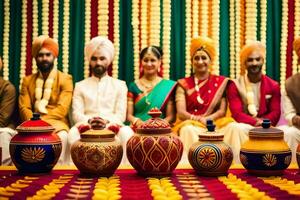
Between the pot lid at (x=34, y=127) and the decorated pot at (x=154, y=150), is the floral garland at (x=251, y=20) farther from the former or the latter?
the pot lid at (x=34, y=127)

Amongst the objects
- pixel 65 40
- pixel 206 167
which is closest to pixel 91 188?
pixel 206 167

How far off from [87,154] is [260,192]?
79cm

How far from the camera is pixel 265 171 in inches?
90.5

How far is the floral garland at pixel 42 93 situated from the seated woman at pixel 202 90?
1.16 m

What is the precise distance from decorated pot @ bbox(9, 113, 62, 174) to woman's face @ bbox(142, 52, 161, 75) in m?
Answer: 2.23

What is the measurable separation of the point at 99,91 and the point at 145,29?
848 mm

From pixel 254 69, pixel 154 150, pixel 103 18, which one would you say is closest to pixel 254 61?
pixel 254 69

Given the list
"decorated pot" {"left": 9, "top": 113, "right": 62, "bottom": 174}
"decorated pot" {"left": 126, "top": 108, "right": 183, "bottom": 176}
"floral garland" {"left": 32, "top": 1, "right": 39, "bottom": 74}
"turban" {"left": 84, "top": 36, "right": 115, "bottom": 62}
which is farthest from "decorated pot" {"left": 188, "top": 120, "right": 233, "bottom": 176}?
"floral garland" {"left": 32, "top": 1, "right": 39, "bottom": 74}

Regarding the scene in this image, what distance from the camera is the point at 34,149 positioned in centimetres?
233

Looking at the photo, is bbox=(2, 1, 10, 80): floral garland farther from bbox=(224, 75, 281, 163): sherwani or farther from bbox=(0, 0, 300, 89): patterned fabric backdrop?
bbox=(224, 75, 281, 163): sherwani

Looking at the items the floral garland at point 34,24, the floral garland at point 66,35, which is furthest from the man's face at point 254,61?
the floral garland at point 34,24

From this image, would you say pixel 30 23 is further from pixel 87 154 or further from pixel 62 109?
pixel 87 154

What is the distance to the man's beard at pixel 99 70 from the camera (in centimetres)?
450

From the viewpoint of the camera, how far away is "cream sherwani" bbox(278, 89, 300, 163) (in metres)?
4.09
